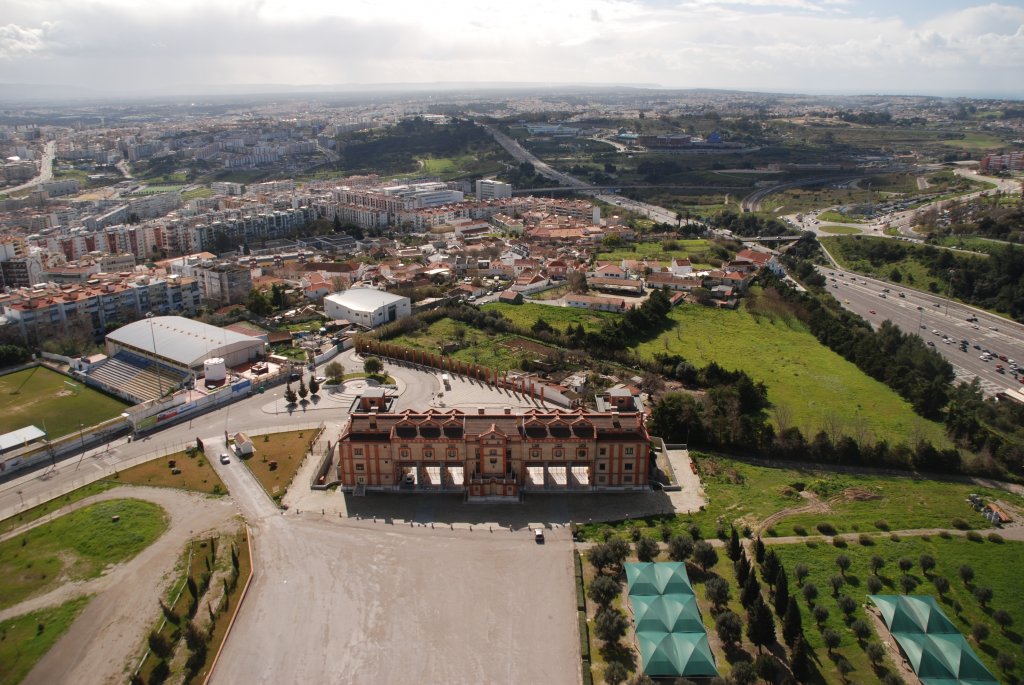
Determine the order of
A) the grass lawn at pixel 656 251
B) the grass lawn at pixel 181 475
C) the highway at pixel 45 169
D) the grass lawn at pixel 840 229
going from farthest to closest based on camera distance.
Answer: the highway at pixel 45 169 → the grass lawn at pixel 840 229 → the grass lawn at pixel 656 251 → the grass lawn at pixel 181 475

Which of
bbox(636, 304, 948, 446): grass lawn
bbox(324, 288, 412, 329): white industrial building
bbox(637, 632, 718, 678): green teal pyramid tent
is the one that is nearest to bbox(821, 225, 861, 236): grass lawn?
bbox(636, 304, 948, 446): grass lawn

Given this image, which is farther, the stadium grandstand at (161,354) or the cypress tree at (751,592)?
the stadium grandstand at (161,354)

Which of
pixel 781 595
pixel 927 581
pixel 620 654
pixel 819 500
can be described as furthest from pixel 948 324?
pixel 620 654

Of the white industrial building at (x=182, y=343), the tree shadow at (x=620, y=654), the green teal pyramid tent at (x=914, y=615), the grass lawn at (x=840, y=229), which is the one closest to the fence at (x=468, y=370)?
the white industrial building at (x=182, y=343)

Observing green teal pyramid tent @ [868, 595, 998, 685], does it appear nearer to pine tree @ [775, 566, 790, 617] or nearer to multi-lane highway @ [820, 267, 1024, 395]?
pine tree @ [775, 566, 790, 617]

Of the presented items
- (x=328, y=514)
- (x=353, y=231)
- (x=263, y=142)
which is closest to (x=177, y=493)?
(x=328, y=514)

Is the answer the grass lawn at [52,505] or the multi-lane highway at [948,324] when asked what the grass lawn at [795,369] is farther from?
the grass lawn at [52,505]

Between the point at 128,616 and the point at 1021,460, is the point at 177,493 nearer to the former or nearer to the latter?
the point at 128,616
